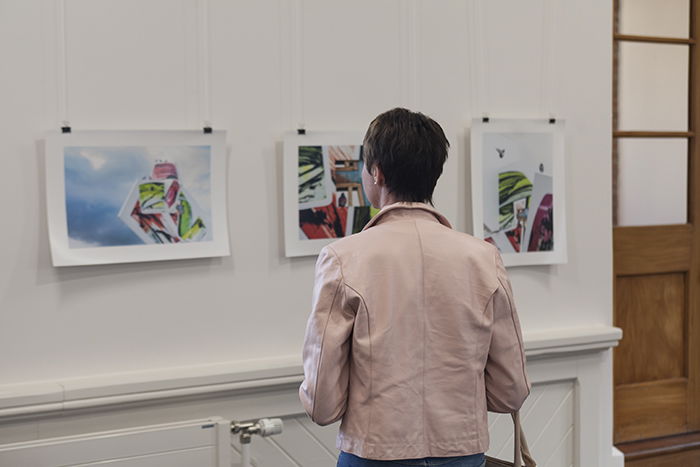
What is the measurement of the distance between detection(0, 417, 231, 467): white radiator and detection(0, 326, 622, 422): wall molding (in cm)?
9

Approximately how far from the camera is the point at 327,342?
5.60 feet

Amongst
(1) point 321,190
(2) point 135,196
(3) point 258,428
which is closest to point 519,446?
(3) point 258,428

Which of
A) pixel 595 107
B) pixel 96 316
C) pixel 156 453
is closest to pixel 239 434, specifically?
pixel 156 453

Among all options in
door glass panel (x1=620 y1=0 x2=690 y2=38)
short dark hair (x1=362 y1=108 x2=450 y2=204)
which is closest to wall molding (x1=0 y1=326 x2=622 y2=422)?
short dark hair (x1=362 y1=108 x2=450 y2=204)

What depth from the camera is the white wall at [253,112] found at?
90.0 inches

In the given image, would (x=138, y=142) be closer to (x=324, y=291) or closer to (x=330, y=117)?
(x=330, y=117)

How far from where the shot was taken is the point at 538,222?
9.71 ft

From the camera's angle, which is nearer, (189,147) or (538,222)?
(189,147)

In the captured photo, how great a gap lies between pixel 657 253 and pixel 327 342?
2.10 meters

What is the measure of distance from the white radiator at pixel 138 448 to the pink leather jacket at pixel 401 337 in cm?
68

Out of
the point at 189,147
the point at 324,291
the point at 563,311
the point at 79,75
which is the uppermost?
the point at 79,75

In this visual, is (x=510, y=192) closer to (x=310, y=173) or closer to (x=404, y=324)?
(x=310, y=173)

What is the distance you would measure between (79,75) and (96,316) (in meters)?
0.66

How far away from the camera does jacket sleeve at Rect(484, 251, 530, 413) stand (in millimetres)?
1816
